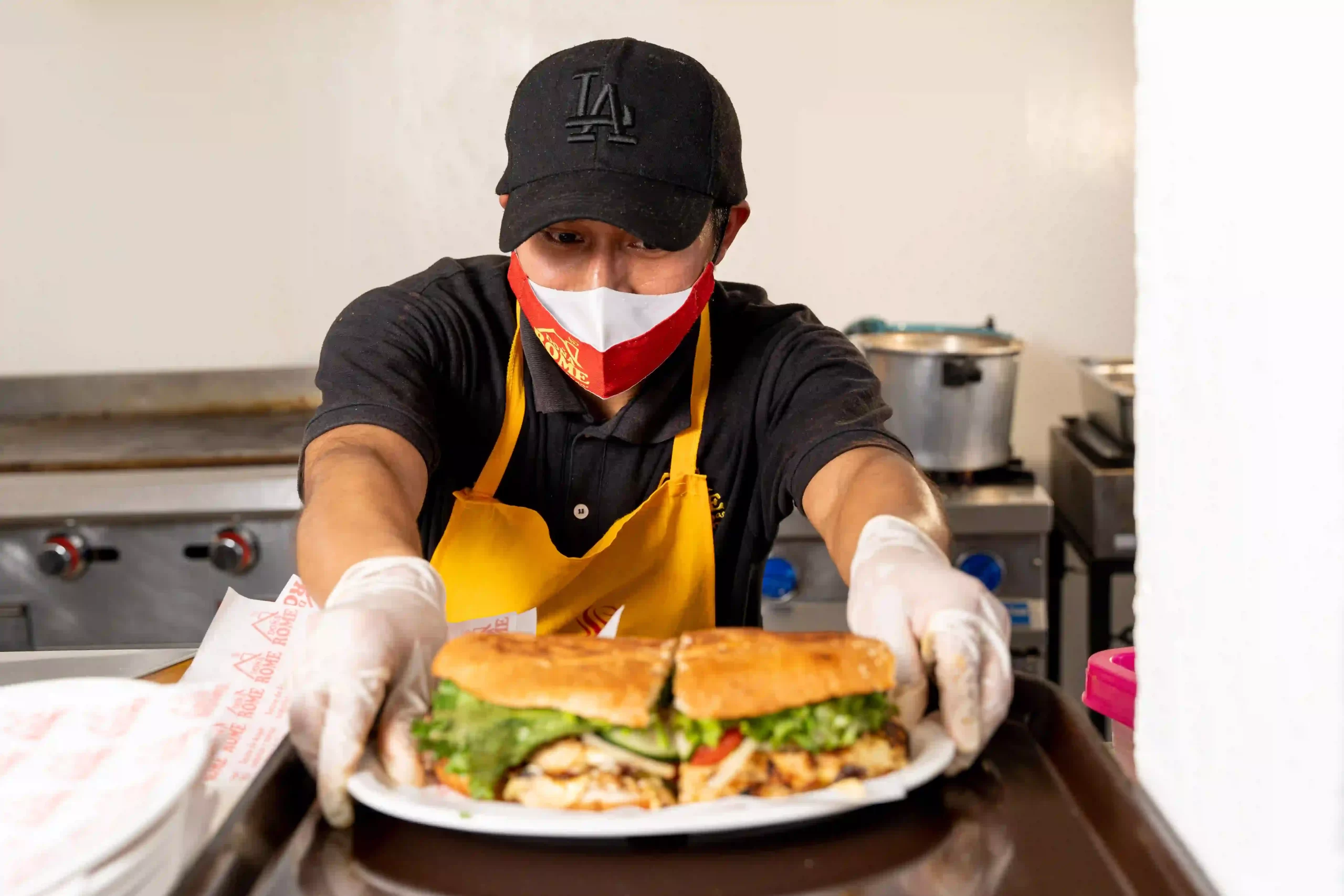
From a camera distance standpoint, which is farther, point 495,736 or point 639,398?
point 639,398

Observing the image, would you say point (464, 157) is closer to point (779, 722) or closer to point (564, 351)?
point (564, 351)

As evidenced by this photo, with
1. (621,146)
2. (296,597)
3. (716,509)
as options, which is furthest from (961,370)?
(296,597)

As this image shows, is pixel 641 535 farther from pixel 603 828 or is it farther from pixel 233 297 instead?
pixel 233 297

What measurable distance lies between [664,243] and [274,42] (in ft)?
7.60

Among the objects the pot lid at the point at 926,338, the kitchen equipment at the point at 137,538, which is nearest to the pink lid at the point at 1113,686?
the pot lid at the point at 926,338

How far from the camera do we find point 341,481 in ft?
5.00

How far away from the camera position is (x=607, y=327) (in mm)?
1747

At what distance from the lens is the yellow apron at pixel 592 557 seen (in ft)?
6.23

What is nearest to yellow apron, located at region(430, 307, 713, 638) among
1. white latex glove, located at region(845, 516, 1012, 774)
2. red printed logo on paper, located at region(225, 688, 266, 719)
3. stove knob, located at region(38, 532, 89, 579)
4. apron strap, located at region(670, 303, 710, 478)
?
apron strap, located at region(670, 303, 710, 478)

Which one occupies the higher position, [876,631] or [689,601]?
[876,631]

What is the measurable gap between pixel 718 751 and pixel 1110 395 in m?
2.27

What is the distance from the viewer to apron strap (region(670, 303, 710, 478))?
1952 millimetres

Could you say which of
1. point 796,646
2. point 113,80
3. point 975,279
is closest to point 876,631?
point 796,646

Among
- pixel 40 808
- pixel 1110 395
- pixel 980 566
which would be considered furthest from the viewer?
pixel 1110 395
